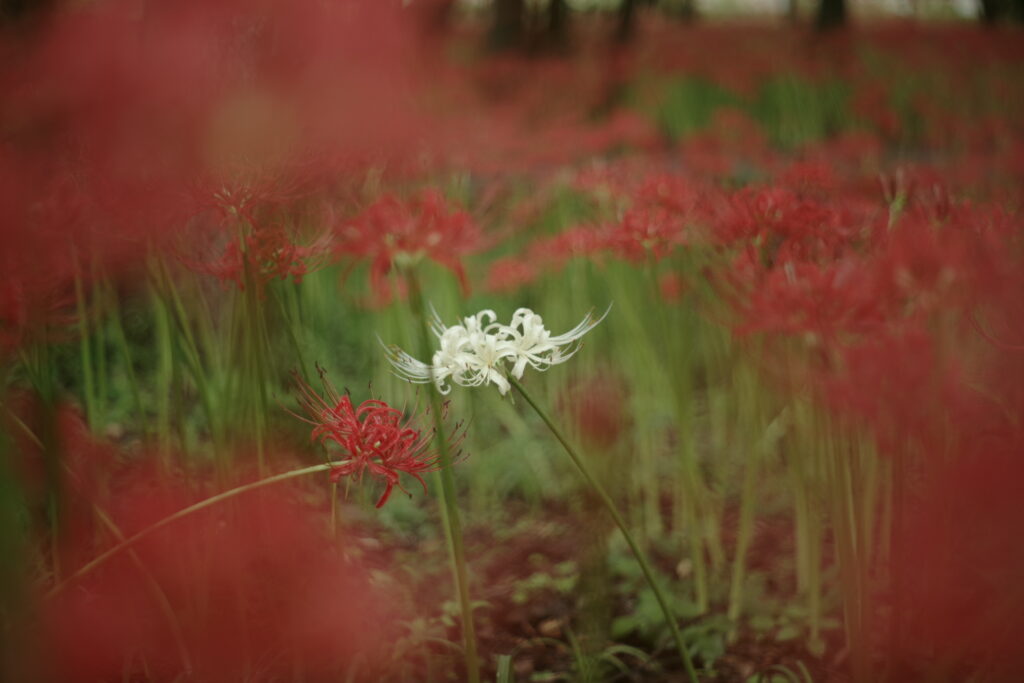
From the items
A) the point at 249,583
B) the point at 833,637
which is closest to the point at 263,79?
the point at 249,583

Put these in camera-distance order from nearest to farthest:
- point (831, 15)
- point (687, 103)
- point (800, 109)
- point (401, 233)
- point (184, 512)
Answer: point (184, 512) < point (401, 233) < point (800, 109) < point (687, 103) < point (831, 15)

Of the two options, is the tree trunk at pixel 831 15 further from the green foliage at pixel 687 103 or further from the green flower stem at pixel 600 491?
the green flower stem at pixel 600 491

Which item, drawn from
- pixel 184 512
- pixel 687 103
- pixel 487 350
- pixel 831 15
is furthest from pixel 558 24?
pixel 184 512

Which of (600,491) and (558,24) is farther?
(558,24)

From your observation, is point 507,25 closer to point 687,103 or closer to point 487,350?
point 687,103

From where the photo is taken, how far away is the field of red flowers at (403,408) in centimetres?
86

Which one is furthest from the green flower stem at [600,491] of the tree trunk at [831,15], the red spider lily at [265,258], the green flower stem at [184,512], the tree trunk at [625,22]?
the tree trunk at [831,15]

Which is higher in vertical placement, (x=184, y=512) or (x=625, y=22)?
(x=625, y=22)

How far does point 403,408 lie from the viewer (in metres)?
1.34

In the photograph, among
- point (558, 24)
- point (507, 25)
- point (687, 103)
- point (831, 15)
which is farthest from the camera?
point (831, 15)

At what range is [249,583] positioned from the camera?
3.78 ft

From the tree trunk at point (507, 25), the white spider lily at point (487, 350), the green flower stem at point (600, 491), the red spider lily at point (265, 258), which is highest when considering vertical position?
the tree trunk at point (507, 25)

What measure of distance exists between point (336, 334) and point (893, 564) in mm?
2326

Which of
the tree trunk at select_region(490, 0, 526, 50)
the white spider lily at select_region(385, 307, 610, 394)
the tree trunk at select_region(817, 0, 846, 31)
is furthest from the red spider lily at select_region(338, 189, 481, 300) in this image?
the tree trunk at select_region(817, 0, 846, 31)
